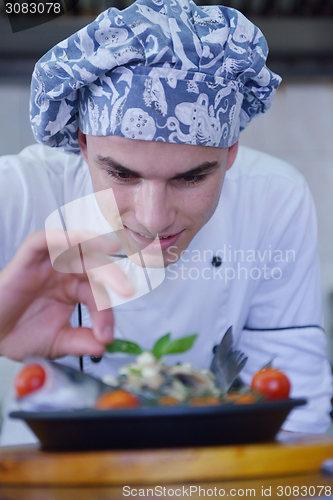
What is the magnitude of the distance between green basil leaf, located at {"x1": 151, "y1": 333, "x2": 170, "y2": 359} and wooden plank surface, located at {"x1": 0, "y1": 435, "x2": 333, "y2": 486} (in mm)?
274

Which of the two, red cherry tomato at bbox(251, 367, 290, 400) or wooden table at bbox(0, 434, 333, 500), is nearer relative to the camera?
wooden table at bbox(0, 434, 333, 500)

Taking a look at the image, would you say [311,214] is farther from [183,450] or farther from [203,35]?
[183,450]

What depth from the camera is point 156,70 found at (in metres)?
0.52

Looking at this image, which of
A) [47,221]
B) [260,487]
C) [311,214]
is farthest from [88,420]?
[311,214]

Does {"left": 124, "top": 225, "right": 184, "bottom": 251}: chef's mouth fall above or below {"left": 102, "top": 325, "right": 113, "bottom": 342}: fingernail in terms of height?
above

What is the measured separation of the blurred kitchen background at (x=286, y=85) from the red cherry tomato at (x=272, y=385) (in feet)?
1.35

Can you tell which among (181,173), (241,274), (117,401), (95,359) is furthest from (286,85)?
(117,401)

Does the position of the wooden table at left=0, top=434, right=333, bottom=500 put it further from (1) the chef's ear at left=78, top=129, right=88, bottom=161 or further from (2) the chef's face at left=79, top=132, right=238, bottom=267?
(1) the chef's ear at left=78, top=129, right=88, bottom=161

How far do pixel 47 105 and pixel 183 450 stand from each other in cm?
45

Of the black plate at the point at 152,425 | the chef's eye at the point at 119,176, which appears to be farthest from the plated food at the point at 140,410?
the chef's eye at the point at 119,176

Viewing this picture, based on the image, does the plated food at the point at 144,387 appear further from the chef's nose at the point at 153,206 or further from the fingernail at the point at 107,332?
the chef's nose at the point at 153,206

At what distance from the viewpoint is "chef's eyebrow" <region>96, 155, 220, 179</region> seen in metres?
0.53

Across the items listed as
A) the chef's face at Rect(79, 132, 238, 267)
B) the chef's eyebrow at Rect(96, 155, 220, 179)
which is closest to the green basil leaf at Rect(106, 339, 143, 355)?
the chef's face at Rect(79, 132, 238, 267)

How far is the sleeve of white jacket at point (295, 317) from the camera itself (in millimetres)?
760
